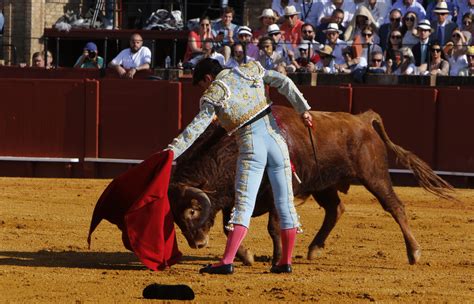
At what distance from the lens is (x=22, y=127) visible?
15.0m

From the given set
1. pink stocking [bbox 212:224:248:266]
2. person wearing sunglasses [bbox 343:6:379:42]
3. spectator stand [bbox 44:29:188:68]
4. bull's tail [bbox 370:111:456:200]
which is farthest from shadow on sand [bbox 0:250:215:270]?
spectator stand [bbox 44:29:188:68]

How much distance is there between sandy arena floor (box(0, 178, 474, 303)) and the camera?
7.22 metres

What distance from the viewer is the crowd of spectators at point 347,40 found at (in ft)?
47.9

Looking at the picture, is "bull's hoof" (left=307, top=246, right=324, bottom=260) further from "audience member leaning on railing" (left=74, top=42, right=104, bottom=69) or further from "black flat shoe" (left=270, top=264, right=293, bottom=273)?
"audience member leaning on railing" (left=74, top=42, right=104, bottom=69)

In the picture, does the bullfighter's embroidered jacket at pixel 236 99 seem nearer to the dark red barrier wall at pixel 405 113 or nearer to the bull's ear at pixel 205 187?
the bull's ear at pixel 205 187

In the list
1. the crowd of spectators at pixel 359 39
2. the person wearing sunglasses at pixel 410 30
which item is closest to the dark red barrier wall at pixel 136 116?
the crowd of spectators at pixel 359 39

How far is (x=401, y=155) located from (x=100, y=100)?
6.34 m

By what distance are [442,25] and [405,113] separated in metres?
1.10

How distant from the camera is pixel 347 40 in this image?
15.3m

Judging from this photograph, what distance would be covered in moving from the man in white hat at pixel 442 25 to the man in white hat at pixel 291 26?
171 cm

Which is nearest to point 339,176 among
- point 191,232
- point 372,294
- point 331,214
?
point 331,214

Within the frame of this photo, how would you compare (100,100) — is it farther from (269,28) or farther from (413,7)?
(413,7)

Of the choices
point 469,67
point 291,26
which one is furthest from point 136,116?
point 469,67

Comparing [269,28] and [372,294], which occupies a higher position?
[269,28]
